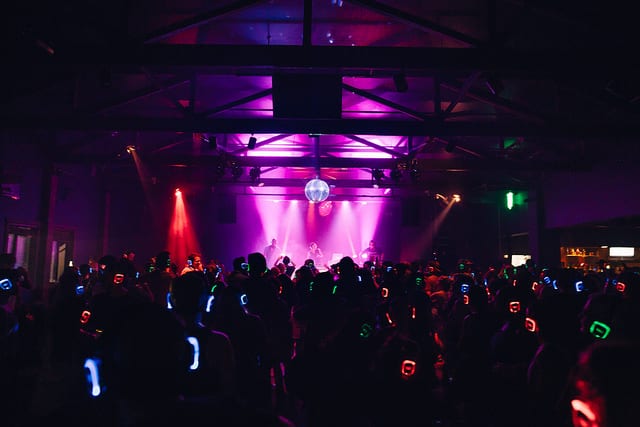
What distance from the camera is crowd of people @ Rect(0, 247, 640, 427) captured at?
131cm

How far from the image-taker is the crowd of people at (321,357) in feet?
4.29

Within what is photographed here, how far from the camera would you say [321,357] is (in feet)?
9.91

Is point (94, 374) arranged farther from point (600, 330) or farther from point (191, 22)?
point (191, 22)

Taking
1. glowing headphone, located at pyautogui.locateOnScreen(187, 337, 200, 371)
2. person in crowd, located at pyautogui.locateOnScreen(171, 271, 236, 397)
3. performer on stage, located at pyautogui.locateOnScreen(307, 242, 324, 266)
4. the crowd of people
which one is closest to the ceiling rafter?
the crowd of people

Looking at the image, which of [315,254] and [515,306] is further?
[315,254]

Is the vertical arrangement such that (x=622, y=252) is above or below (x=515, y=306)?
above

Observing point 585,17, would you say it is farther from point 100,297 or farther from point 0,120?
point 0,120

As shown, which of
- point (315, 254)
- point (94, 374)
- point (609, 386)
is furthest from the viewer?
point (315, 254)

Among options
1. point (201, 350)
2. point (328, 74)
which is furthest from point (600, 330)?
point (328, 74)

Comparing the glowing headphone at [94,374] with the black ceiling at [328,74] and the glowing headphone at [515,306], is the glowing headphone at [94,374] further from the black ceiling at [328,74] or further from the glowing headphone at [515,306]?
the black ceiling at [328,74]

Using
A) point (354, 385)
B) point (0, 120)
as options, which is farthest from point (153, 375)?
point (0, 120)

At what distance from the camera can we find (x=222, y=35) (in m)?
7.88

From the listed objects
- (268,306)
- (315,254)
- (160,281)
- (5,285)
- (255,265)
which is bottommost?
(268,306)

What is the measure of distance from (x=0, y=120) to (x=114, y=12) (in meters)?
2.82
